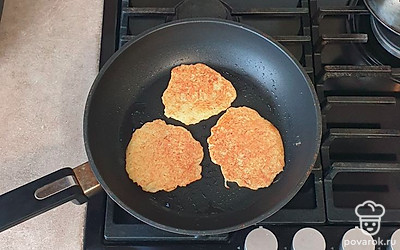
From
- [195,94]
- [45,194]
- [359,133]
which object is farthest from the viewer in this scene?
[195,94]

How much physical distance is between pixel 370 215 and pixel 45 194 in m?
0.47

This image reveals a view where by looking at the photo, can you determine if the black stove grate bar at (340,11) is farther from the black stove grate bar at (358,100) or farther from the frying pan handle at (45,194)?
the frying pan handle at (45,194)

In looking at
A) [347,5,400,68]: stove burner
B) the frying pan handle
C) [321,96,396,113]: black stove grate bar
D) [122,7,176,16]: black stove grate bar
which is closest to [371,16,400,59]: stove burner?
[347,5,400,68]: stove burner

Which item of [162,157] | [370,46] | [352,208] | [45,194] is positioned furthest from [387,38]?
[45,194]

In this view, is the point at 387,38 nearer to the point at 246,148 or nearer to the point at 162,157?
the point at 246,148

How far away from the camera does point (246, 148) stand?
86cm

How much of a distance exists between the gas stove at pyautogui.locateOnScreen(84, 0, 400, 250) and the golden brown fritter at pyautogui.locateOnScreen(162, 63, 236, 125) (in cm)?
10

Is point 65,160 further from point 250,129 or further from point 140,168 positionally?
point 250,129

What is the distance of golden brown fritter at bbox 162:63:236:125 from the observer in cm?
89

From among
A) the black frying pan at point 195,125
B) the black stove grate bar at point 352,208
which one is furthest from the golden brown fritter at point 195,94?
the black stove grate bar at point 352,208

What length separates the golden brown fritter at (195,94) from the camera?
2.91 ft

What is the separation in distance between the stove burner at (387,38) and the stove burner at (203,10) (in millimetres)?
260

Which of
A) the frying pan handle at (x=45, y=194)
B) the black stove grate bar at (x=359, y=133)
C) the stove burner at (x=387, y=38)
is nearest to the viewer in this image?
the frying pan handle at (x=45, y=194)

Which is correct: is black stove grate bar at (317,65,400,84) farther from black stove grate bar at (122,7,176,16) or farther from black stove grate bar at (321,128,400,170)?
black stove grate bar at (122,7,176,16)
